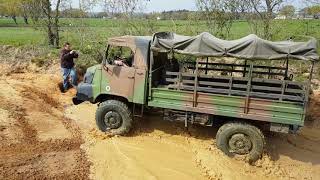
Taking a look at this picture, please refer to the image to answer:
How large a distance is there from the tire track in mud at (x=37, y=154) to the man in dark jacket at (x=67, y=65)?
2614 millimetres

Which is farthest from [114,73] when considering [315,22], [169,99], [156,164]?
[315,22]

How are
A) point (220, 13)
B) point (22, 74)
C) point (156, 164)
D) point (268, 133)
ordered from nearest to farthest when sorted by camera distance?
1. point (156, 164)
2. point (268, 133)
3. point (22, 74)
4. point (220, 13)

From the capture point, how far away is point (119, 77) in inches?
409

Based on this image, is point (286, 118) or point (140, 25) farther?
point (140, 25)

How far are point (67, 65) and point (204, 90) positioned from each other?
643cm

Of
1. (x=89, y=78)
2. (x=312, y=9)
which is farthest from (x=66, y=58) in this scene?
(x=312, y=9)

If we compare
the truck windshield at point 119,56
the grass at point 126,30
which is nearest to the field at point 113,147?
the truck windshield at point 119,56

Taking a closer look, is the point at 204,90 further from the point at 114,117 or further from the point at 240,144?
the point at 114,117

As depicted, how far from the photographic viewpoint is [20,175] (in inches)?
324

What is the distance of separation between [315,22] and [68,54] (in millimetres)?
13235

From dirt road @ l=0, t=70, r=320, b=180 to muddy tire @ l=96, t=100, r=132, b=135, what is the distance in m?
0.25

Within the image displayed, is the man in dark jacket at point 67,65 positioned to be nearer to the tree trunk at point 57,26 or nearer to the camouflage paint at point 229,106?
the camouflage paint at point 229,106

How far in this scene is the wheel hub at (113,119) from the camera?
416 inches

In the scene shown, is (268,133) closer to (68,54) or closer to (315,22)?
(68,54)
